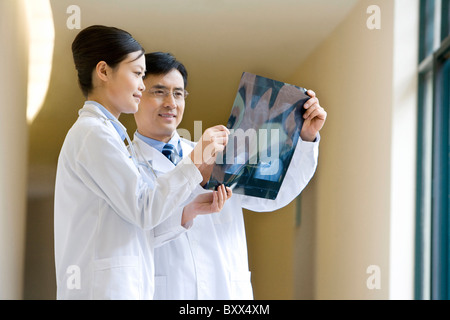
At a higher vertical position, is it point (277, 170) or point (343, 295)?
point (277, 170)

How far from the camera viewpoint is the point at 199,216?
165 centimetres

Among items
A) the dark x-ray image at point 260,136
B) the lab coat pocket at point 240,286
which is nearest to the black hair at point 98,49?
A: the dark x-ray image at point 260,136

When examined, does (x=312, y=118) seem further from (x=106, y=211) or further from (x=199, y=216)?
(x=106, y=211)

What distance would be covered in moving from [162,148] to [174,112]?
0.39 feet

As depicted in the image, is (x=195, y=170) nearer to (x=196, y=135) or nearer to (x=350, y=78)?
(x=196, y=135)

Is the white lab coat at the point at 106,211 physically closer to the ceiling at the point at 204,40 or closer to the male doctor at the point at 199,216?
the male doctor at the point at 199,216

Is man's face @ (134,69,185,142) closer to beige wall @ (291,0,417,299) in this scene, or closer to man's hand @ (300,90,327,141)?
man's hand @ (300,90,327,141)

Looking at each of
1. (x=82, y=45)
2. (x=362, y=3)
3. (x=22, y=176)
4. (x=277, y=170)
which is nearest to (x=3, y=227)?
(x=22, y=176)

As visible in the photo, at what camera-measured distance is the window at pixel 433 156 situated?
100.0 inches

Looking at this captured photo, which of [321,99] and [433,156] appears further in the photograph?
[321,99]

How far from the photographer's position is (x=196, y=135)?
8.83 ft

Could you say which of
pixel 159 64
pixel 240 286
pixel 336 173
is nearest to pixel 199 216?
pixel 240 286

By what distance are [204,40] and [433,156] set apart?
118 centimetres

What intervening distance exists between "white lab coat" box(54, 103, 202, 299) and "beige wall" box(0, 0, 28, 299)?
1.22 m
